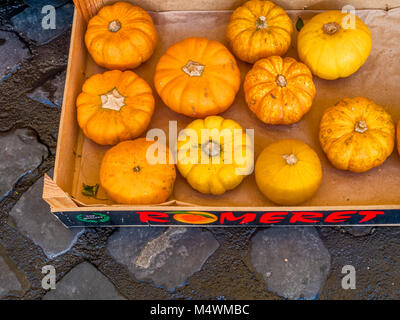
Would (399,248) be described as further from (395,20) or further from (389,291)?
(395,20)

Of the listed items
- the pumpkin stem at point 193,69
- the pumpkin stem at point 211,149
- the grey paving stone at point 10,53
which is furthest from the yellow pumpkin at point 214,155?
the grey paving stone at point 10,53

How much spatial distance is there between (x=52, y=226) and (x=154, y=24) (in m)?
1.28

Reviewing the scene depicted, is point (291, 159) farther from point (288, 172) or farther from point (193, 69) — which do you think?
point (193, 69)

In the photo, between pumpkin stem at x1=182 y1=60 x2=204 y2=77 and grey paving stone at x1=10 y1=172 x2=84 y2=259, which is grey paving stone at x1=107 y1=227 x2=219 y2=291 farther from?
pumpkin stem at x1=182 y1=60 x2=204 y2=77

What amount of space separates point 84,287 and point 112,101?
3.09ft

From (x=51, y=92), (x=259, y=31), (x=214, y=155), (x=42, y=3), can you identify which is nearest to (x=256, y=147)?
(x=214, y=155)

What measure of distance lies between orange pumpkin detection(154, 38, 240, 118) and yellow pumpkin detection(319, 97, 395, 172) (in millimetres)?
516

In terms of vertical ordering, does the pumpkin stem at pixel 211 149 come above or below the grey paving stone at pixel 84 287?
above

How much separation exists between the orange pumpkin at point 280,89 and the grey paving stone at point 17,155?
1276 millimetres

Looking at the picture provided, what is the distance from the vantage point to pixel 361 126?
1986 mm

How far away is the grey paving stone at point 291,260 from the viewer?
212 cm

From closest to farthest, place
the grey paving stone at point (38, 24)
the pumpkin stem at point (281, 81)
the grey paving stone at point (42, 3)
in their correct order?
the pumpkin stem at point (281, 81), the grey paving stone at point (38, 24), the grey paving stone at point (42, 3)

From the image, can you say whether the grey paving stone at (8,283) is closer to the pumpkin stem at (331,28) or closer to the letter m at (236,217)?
the letter m at (236,217)

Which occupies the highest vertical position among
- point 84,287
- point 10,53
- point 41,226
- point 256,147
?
point 10,53
